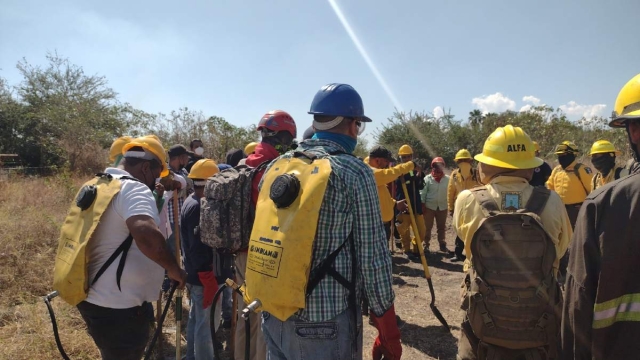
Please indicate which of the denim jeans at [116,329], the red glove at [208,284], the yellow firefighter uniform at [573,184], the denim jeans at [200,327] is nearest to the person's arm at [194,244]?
the red glove at [208,284]

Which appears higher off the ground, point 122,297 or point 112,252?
point 112,252

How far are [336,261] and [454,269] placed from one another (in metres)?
6.27

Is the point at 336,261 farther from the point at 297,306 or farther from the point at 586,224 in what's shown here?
the point at 586,224

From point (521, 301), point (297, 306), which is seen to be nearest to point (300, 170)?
point (297, 306)

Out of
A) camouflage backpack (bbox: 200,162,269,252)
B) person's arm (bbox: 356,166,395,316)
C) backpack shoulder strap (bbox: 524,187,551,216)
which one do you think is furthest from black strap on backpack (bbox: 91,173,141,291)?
backpack shoulder strap (bbox: 524,187,551,216)

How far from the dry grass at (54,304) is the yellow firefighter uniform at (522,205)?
2.36 m

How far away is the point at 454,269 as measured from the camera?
737cm

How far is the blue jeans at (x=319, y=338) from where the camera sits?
1813 millimetres

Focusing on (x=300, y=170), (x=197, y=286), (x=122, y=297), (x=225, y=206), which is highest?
(x=300, y=170)

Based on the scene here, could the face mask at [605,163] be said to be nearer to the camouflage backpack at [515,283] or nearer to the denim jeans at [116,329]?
the camouflage backpack at [515,283]

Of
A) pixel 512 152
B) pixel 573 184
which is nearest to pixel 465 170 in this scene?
pixel 573 184

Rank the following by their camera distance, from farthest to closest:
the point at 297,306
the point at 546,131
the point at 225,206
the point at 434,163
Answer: the point at 546,131
the point at 434,163
the point at 225,206
the point at 297,306

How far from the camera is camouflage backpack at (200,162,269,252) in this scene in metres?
2.95

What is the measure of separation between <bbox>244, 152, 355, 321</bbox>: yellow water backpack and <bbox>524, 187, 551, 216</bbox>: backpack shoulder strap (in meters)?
1.31
